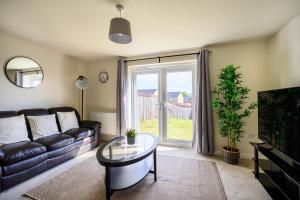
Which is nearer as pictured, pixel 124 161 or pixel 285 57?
pixel 124 161

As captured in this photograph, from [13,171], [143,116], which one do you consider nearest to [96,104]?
[143,116]

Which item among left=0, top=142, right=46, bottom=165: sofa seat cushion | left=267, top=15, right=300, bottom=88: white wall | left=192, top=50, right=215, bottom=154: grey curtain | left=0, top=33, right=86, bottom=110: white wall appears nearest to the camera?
left=0, top=142, right=46, bottom=165: sofa seat cushion

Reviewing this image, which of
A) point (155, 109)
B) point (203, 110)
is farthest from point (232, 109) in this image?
point (155, 109)

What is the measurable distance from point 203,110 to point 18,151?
298cm

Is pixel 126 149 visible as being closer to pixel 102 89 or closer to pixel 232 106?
pixel 232 106

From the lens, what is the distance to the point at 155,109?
3.73 metres

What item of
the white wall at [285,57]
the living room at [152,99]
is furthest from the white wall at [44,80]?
the white wall at [285,57]

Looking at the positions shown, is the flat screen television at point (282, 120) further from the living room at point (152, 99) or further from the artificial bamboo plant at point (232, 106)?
the artificial bamboo plant at point (232, 106)

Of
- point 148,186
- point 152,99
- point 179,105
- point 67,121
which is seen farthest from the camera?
point 152,99

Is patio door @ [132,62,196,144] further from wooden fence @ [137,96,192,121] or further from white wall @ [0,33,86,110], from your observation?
white wall @ [0,33,86,110]

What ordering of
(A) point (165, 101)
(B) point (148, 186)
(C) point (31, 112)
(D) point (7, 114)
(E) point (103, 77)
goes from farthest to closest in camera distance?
(E) point (103, 77)
(A) point (165, 101)
(C) point (31, 112)
(D) point (7, 114)
(B) point (148, 186)

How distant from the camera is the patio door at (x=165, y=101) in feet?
11.4

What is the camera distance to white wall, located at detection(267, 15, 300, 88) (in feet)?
6.48

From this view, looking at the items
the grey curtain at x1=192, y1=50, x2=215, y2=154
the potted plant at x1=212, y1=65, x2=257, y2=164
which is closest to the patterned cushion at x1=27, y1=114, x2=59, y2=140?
the grey curtain at x1=192, y1=50, x2=215, y2=154
